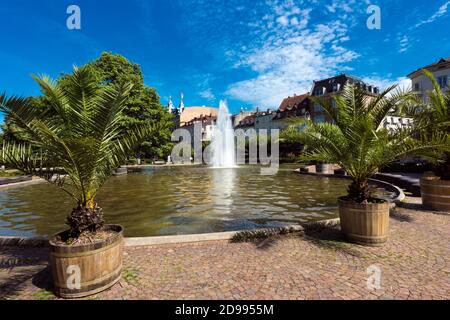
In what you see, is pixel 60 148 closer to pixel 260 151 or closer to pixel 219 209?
pixel 219 209

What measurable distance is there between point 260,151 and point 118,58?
37263 mm

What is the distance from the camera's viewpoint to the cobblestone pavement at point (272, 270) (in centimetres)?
418

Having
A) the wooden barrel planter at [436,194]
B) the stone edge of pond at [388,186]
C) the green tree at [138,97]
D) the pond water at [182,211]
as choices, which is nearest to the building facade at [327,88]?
the green tree at [138,97]

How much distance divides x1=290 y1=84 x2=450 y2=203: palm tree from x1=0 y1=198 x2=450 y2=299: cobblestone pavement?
164 cm

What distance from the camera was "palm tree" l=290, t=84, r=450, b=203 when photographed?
6.53 m

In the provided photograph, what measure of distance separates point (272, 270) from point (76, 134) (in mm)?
4616

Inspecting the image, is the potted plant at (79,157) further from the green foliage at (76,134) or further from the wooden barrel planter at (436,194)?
the wooden barrel planter at (436,194)

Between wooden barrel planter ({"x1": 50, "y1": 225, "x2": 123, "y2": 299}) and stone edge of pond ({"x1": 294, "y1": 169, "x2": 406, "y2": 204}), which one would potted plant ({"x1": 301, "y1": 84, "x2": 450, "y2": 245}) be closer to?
stone edge of pond ({"x1": 294, "y1": 169, "x2": 406, "y2": 204})

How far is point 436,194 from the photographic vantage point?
9.66 m

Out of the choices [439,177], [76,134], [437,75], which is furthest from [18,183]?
[437,75]

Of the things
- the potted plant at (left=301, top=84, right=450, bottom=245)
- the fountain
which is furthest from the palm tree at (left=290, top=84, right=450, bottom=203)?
the fountain

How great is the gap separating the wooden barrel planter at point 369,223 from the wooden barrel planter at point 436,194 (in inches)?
201

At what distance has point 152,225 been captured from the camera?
8.52 metres
